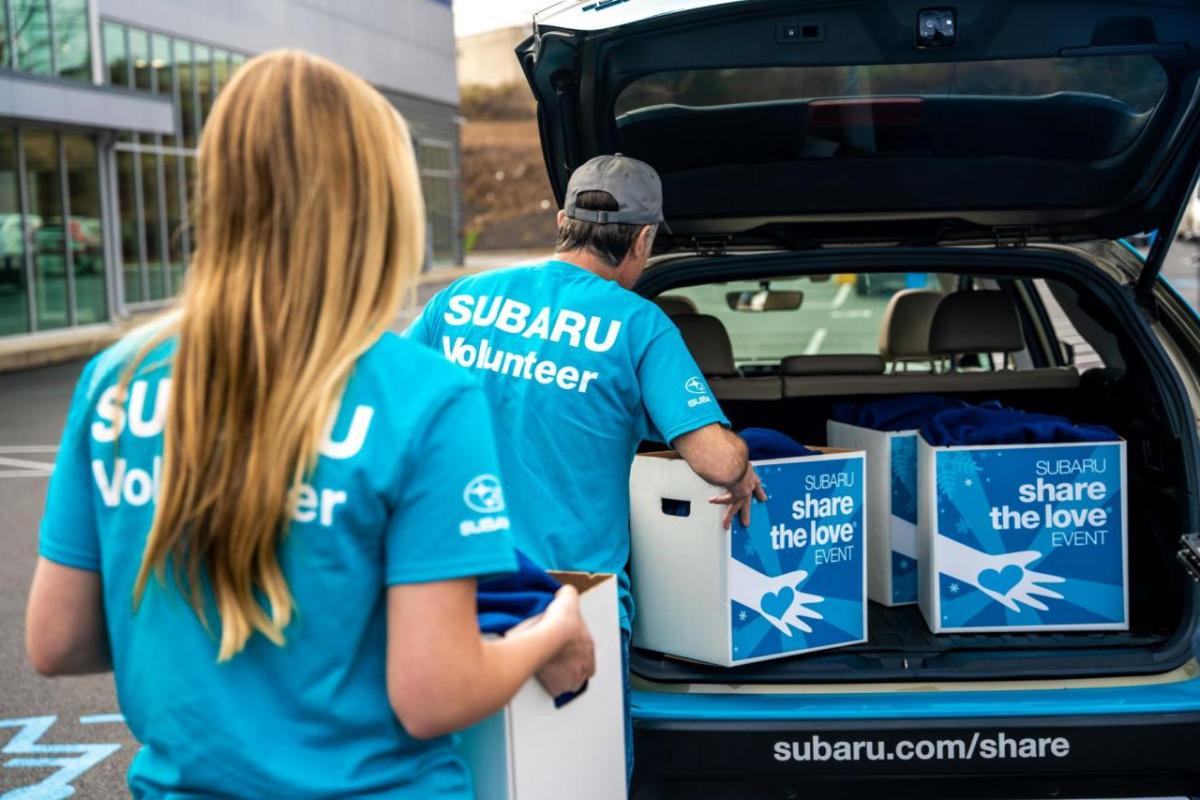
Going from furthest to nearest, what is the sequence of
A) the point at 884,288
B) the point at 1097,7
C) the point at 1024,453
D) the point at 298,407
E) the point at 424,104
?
the point at 424,104 → the point at 884,288 → the point at 1024,453 → the point at 1097,7 → the point at 298,407

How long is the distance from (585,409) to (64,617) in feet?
4.30

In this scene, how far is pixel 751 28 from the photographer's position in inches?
113

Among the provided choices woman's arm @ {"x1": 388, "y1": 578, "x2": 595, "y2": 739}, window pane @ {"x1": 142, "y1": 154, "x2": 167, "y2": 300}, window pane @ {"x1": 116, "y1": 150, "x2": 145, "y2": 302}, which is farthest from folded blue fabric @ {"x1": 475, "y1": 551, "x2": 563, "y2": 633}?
window pane @ {"x1": 142, "y1": 154, "x2": 167, "y2": 300}

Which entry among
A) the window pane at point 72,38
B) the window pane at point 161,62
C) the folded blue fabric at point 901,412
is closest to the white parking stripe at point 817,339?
the folded blue fabric at point 901,412

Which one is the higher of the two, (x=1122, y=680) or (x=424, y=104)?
(x=424, y=104)

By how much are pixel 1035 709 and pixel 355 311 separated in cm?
194

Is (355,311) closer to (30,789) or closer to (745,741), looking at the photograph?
(745,741)

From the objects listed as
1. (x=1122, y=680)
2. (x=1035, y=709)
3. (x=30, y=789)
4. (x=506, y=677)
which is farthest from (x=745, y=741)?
(x=30, y=789)

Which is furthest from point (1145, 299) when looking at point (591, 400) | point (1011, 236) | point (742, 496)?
point (591, 400)

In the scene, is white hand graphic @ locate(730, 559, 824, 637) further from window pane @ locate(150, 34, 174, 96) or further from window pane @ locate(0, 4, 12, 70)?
window pane @ locate(150, 34, 174, 96)

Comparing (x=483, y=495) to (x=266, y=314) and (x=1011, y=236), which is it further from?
(x=1011, y=236)

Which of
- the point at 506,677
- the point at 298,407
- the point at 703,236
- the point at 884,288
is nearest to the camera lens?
the point at 298,407

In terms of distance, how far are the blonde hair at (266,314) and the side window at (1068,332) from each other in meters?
3.04

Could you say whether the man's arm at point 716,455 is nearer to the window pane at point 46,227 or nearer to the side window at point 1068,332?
the side window at point 1068,332
